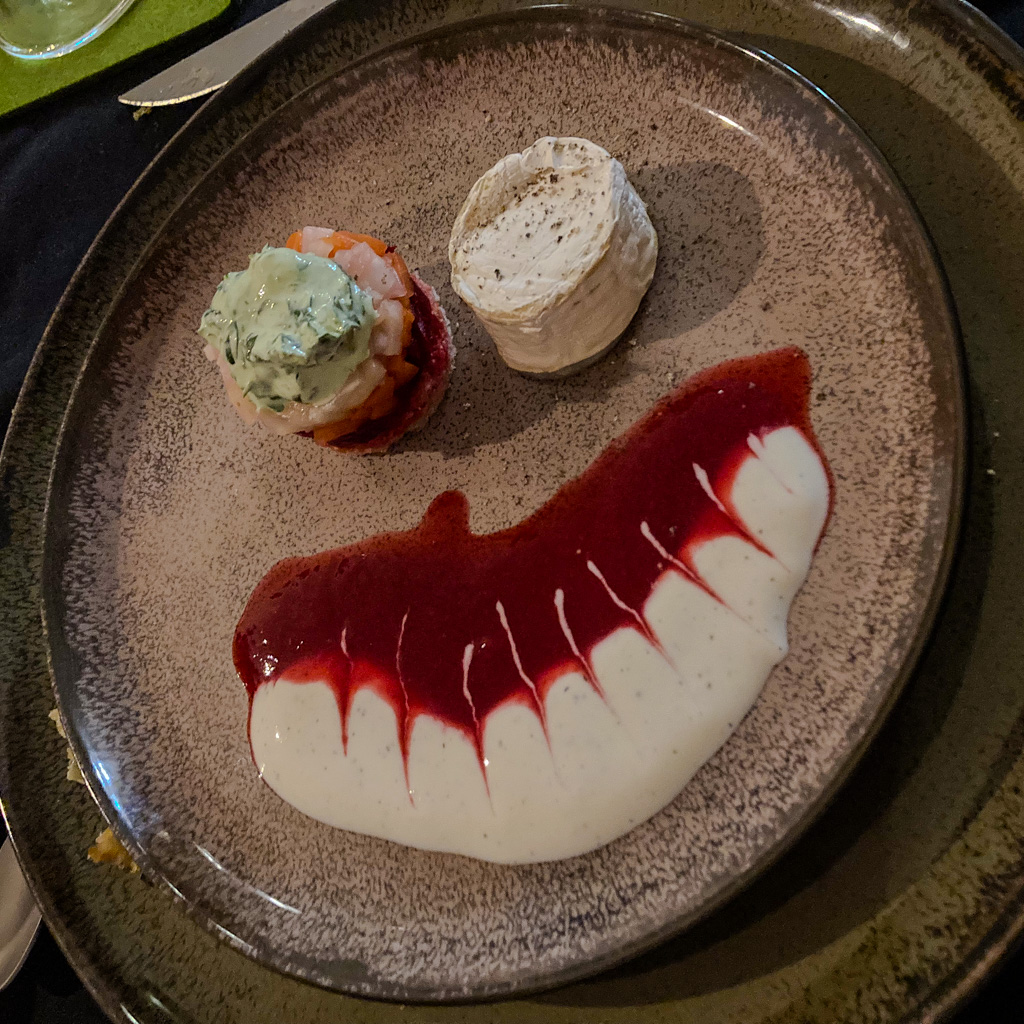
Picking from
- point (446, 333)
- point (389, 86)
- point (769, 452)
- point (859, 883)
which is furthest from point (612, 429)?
point (389, 86)

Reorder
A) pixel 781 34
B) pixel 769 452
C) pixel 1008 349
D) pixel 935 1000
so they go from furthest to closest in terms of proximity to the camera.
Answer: pixel 781 34
pixel 769 452
pixel 1008 349
pixel 935 1000

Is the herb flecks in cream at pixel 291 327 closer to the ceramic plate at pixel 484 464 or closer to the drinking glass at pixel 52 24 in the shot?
the ceramic plate at pixel 484 464

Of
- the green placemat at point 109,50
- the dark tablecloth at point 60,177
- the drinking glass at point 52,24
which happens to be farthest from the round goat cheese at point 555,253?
the drinking glass at point 52,24

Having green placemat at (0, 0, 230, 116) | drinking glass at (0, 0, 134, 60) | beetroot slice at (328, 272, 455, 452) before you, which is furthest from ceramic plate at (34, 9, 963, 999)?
drinking glass at (0, 0, 134, 60)

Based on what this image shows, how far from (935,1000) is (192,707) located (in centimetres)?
158

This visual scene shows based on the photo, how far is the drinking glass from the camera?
2.48 metres

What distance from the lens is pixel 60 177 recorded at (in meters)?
2.47

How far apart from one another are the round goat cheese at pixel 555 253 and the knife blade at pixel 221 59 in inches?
38.4

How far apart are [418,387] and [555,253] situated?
46cm

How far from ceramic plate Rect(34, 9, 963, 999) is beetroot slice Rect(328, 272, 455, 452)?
46 millimetres

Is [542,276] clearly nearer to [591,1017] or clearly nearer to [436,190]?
[436,190]

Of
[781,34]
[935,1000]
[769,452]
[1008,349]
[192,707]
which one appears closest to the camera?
[935,1000]

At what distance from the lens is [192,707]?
178cm

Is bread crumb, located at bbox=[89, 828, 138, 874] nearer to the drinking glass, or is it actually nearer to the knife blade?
the knife blade
